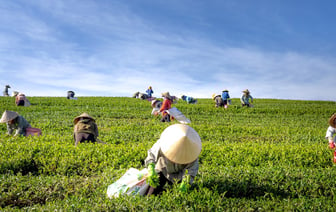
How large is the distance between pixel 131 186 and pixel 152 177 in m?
0.47

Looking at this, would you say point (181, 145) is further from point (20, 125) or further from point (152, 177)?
→ point (20, 125)

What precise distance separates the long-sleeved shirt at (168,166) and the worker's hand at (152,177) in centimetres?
24

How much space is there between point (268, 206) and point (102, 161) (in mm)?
4034

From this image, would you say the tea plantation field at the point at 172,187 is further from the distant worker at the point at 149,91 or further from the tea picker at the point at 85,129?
the distant worker at the point at 149,91

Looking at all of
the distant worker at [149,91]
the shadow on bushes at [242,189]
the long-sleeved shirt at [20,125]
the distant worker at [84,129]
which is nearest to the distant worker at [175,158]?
the shadow on bushes at [242,189]

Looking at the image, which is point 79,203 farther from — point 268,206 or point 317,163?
point 317,163

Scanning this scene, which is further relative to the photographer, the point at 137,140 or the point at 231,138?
the point at 231,138

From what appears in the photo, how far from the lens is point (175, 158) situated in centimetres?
402

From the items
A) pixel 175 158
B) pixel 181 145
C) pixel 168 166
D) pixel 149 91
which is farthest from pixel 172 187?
pixel 149 91

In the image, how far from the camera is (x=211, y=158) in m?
7.46

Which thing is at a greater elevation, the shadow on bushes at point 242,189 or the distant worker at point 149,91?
the distant worker at point 149,91

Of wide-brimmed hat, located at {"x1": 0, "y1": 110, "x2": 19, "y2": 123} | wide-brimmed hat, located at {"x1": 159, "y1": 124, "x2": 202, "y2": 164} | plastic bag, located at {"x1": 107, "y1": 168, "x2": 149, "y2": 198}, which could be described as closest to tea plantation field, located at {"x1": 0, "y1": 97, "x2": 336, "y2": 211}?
plastic bag, located at {"x1": 107, "y1": 168, "x2": 149, "y2": 198}

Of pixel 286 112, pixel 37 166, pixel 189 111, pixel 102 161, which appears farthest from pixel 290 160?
pixel 286 112

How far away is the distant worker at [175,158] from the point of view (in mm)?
3969
